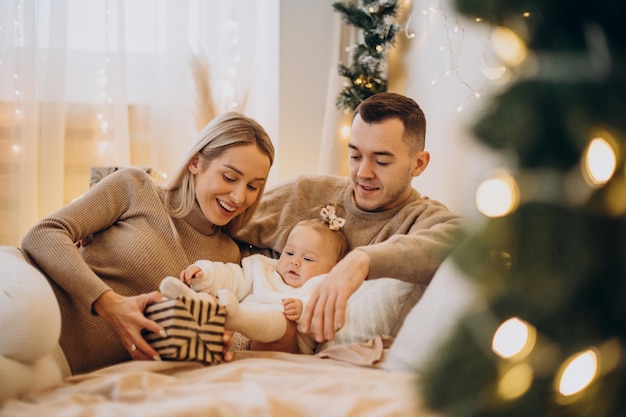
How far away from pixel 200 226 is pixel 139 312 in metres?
0.45

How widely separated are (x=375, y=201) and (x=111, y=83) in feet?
6.46

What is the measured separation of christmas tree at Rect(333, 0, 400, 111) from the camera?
2.56 meters

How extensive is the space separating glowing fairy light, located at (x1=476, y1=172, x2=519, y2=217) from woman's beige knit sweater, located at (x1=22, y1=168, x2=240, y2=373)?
35.6 inches

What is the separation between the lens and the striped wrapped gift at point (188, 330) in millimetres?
1031

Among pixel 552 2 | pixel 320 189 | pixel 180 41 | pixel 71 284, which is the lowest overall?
pixel 71 284

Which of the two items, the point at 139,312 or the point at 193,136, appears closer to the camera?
the point at 139,312

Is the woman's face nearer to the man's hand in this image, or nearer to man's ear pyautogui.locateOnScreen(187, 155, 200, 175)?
man's ear pyautogui.locateOnScreen(187, 155, 200, 175)

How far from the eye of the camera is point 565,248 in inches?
16.3

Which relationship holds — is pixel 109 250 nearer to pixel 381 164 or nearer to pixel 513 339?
pixel 381 164

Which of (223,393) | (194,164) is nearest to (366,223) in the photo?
(194,164)

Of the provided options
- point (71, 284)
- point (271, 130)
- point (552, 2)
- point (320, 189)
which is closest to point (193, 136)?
point (271, 130)

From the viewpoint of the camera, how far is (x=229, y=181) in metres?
1.44

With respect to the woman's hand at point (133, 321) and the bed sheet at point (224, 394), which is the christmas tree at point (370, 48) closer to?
the woman's hand at point (133, 321)

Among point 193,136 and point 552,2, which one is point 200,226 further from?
point 193,136
